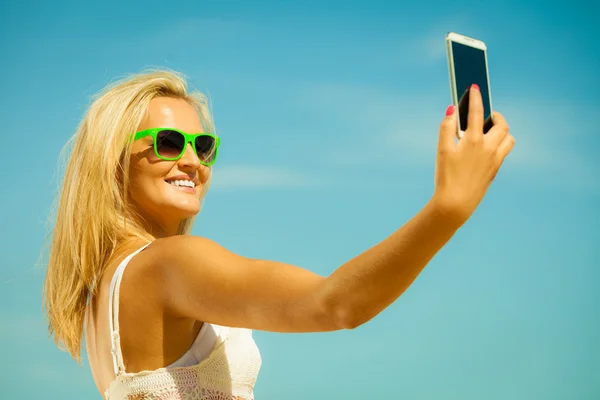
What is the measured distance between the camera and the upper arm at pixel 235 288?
269 cm

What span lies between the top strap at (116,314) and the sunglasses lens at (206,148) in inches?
36.0

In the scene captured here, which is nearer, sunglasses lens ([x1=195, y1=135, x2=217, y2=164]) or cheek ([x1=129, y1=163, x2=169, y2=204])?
cheek ([x1=129, y1=163, x2=169, y2=204])

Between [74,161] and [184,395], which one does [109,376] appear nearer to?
[184,395]

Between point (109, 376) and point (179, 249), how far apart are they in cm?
120

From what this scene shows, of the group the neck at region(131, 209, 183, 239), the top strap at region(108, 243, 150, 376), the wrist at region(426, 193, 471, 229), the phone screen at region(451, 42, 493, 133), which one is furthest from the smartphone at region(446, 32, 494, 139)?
the neck at region(131, 209, 183, 239)

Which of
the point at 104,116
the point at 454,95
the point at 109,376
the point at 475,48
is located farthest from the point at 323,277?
the point at 104,116

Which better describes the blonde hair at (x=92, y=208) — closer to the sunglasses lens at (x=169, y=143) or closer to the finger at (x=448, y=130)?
the sunglasses lens at (x=169, y=143)

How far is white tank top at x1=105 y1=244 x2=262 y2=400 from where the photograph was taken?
3637mm

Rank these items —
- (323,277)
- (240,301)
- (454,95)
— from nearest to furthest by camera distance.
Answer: (454,95) → (323,277) → (240,301)

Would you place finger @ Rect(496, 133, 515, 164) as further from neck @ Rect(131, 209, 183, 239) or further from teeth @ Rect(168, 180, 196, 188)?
neck @ Rect(131, 209, 183, 239)

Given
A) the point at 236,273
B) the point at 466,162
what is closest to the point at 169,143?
the point at 236,273

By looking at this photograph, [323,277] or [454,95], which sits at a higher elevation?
[454,95]

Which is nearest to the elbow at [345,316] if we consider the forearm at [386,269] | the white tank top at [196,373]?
the forearm at [386,269]

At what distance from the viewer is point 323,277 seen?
267cm
